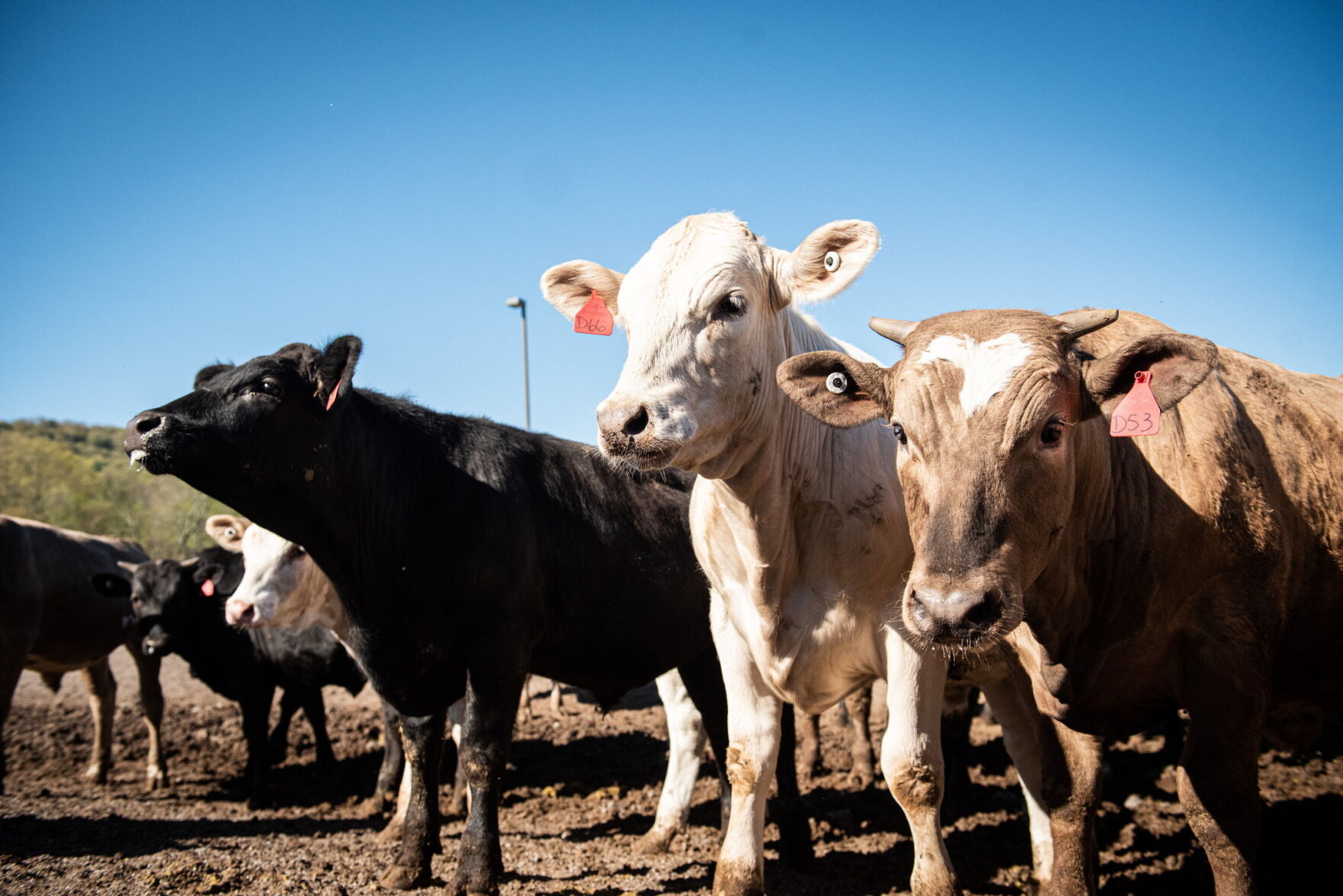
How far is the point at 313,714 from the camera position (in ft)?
31.2

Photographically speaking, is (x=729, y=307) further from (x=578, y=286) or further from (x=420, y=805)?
(x=420, y=805)

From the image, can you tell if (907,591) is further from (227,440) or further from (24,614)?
(24,614)

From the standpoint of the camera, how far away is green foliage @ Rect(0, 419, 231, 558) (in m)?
32.3

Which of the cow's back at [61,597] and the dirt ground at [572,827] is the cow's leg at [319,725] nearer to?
the dirt ground at [572,827]

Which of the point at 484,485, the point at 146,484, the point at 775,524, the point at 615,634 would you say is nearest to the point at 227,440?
the point at 484,485

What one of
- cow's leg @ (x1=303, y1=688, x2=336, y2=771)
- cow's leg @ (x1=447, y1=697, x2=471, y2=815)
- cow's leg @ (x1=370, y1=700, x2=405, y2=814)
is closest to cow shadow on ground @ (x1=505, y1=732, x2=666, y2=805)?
cow's leg @ (x1=447, y1=697, x2=471, y2=815)

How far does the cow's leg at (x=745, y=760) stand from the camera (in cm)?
398

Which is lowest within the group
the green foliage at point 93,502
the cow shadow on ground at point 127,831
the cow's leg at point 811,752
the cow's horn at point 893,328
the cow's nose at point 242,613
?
the cow shadow on ground at point 127,831

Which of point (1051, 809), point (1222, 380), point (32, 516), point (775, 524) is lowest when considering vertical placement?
point (1051, 809)

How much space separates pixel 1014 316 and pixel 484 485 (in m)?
3.34

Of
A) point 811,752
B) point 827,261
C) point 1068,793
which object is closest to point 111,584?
point 811,752

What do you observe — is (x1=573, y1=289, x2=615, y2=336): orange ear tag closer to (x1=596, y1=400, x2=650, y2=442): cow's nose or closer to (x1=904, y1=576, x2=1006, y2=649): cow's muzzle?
(x1=596, y1=400, x2=650, y2=442): cow's nose

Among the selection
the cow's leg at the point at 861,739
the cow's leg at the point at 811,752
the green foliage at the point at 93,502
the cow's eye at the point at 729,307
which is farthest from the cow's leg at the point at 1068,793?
the green foliage at the point at 93,502

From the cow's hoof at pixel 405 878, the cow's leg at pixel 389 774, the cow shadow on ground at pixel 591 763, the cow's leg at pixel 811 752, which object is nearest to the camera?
the cow's hoof at pixel 405 878
